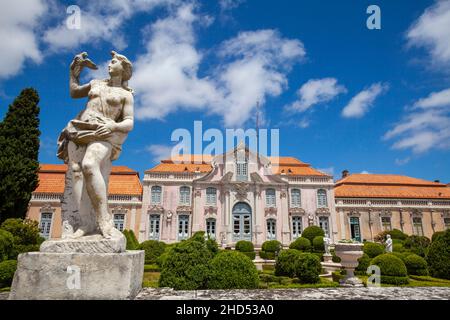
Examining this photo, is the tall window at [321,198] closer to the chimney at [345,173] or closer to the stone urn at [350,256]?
the chimney at [345,173]

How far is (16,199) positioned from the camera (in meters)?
17.5

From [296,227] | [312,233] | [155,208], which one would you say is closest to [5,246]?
[155,208]

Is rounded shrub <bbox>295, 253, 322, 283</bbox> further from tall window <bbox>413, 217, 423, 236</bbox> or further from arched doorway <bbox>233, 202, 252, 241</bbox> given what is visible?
tall window <bbox>413, 217, 423, 236</bbox>

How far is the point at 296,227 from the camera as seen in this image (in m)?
28.5

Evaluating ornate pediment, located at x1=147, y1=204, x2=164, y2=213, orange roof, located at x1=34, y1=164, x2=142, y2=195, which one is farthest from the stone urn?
orange roof, located at x1=34, y1=164, x2=142, y2=195

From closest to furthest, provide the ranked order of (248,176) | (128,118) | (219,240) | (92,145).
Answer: (92,145) < (128,118) < (219,240) < (248,176)

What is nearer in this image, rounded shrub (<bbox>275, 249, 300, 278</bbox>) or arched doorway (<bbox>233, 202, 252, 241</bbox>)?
rounded shrub (<bbox>275, 249, 300, 278</bbox>)

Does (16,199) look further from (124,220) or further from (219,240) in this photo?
(219,240)

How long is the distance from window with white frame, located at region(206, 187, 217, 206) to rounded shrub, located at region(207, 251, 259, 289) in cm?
2032

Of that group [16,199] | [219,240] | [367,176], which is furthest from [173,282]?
[367,176]

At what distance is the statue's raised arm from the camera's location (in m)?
3.56

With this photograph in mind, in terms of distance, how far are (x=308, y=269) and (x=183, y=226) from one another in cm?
1833

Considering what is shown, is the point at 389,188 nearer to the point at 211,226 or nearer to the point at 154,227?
the point at 211,226
